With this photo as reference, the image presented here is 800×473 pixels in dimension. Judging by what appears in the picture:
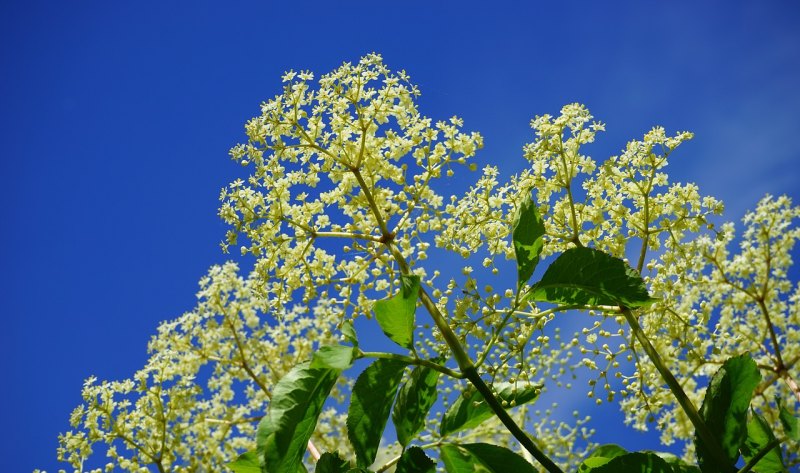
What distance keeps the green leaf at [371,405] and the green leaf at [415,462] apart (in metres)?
0.11

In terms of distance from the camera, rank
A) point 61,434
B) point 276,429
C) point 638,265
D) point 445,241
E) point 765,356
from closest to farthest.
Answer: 1. point 276,429
2. point 638,265
3. point 445,241
4. point 61,434
5. point 765,356

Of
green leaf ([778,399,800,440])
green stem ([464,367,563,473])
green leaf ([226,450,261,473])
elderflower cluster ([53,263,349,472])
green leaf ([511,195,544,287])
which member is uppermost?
elderflower cluster ([53,263,349,472])

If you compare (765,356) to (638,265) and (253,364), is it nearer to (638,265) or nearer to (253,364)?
(638,265)

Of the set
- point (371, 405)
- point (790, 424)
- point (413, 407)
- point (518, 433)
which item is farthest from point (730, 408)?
point (371, 405)

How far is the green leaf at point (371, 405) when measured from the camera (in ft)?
5.79

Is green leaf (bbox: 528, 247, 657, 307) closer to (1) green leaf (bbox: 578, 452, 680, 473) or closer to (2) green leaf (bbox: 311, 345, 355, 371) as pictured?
(1) green leaf (bbox: 578, 452, 680, 473)

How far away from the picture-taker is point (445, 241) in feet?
9.12

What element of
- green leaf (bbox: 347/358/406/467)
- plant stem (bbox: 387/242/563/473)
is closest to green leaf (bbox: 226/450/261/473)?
green leaf (bbox: 347/358/406/467)

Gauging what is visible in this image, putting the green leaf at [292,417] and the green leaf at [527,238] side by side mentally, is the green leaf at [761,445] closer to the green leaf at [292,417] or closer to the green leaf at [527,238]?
the green leaf at [527,238]

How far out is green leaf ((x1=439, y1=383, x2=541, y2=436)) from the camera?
209 centimetres

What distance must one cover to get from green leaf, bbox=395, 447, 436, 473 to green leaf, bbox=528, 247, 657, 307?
593 mm

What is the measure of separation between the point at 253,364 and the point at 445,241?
2.49 m

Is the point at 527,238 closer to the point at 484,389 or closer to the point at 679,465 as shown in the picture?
the point at 484,389

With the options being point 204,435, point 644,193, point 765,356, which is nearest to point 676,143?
point 644,193
